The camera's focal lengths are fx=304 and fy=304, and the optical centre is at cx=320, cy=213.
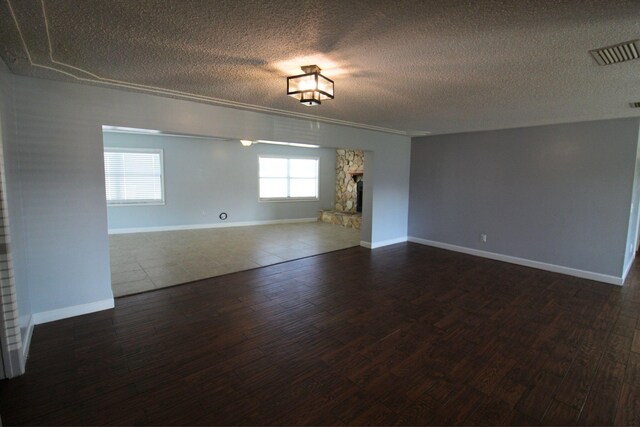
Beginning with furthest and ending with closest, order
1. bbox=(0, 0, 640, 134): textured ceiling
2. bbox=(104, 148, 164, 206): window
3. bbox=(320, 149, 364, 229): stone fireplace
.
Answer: bbox=(320, 149, 364, 229): stone fireplace, bbox=(104, 148, 164, 206): window, bbox=(0, 0, 640, 134): textured ceiling

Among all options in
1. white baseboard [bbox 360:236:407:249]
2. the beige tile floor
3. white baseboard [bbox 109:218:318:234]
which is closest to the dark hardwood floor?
the beige tile floor

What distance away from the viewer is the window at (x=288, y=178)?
332 inches

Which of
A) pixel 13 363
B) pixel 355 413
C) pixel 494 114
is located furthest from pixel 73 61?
pixel 494 114

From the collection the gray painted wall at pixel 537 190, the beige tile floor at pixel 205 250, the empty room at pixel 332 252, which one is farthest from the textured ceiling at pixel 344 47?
the beige tile floor at pixel 205 250

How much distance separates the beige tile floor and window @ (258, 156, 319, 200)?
42.2 inches

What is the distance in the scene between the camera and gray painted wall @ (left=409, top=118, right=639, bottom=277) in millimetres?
4121

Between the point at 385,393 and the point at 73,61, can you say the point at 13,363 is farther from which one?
the point at 385,393

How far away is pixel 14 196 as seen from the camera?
8.14ft

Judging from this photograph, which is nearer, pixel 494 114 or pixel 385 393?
pixel 385 393

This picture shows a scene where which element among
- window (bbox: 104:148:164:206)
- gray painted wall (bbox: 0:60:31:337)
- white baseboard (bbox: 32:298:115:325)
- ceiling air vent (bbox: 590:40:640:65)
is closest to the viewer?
ceiling air vent (bbox: 590:40:640:65)

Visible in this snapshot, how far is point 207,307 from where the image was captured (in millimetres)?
3289

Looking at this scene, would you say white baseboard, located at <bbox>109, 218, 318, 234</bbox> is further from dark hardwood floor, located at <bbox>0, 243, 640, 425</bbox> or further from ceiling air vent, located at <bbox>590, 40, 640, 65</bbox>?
ceiling air vent, located at <bbox>590, 40, 640, 65</bbox>

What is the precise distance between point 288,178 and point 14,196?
656 cm

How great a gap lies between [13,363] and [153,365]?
0.92 meters
